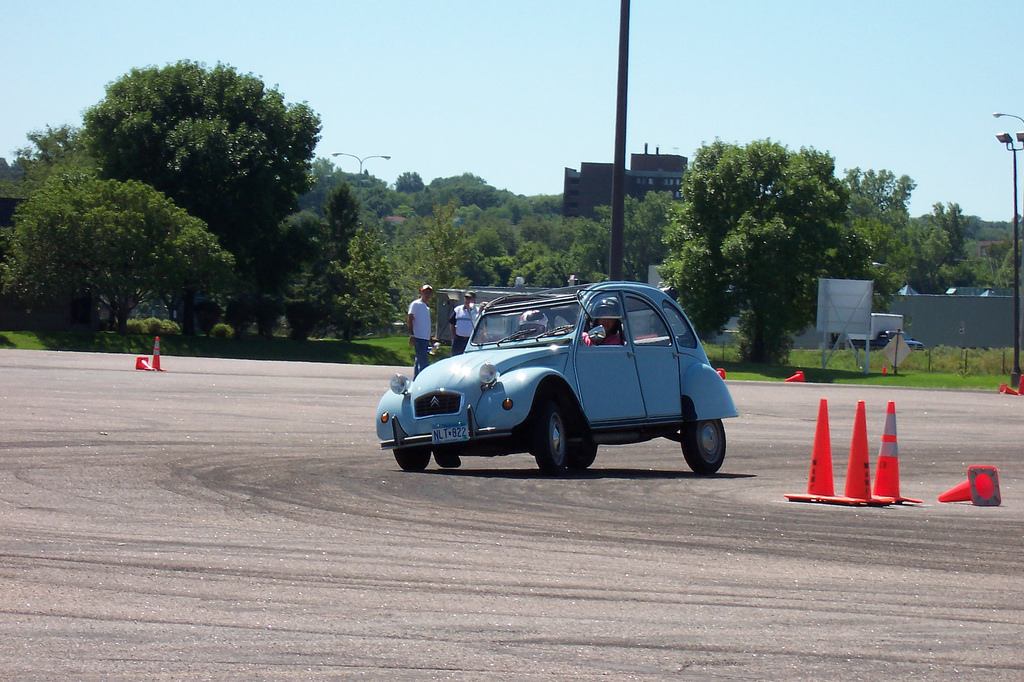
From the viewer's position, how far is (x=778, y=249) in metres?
55.3

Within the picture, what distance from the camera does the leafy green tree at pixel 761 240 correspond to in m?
55.8

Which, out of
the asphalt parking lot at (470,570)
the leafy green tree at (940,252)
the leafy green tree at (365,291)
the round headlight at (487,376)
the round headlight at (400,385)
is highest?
the leafy green tree at (940,252)

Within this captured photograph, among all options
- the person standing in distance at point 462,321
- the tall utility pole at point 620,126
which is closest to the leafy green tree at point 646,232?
the person standing in distance at point 462,321

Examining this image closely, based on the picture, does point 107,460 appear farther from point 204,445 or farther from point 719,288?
point 719,288

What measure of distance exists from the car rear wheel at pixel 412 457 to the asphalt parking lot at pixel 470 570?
17cm

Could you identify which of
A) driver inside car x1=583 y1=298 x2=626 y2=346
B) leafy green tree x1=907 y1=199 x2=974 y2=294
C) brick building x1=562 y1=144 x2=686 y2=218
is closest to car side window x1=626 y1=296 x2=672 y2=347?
driver inside car x1=583 y1=298 x2=626 y2=346

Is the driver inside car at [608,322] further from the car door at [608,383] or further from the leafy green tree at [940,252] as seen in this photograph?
the leafy green tree at [940,252]

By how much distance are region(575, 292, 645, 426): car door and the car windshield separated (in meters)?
0.37

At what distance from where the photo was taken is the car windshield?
12.2m

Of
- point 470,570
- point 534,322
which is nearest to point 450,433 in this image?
point 534,322

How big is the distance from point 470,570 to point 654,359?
6.43 metres

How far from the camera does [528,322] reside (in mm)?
12492

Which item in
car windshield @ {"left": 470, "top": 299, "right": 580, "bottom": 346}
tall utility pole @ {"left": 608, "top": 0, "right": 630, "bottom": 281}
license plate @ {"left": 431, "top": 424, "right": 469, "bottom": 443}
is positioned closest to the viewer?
license plate @ {"left": 431, "top": 424, "right": 469, "bottom": 443}

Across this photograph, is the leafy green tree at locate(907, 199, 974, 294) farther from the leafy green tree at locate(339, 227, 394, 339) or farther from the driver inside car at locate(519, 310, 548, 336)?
the driver inside car at locate(519, 310, 548, 336)
